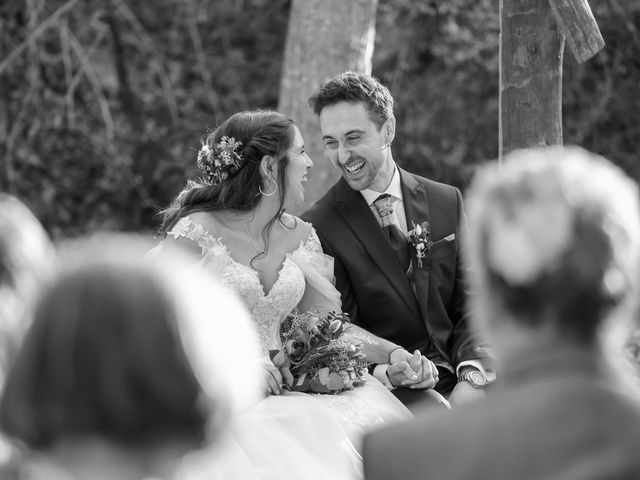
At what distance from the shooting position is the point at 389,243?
14.7 ft

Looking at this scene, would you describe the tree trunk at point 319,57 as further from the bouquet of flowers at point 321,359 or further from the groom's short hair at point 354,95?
the bouquet of flowers at point 321,359

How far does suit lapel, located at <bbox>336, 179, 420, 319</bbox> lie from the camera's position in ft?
14.6

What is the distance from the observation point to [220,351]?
1542 mm

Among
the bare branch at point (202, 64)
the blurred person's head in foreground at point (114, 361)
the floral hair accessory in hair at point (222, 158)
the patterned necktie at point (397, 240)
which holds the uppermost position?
the bare branch at point (202, 64)

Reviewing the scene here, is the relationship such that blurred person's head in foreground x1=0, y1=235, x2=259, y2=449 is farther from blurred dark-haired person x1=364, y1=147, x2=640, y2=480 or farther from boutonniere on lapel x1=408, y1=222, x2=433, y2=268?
boutonniere on lapel x1=408, y1=222, x2=433, y2=268

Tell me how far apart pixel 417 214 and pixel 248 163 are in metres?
0.81

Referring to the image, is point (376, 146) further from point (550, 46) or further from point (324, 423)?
point (324, 423)

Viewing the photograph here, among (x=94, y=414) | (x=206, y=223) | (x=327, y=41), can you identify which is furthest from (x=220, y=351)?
(x=327, y=41)

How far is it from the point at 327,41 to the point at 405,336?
2.30 metres

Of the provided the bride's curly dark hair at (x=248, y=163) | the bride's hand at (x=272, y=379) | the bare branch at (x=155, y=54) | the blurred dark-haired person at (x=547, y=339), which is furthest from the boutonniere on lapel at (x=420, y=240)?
the bare branch at (x=155, y=54)

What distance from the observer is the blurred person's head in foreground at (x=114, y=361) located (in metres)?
1.42

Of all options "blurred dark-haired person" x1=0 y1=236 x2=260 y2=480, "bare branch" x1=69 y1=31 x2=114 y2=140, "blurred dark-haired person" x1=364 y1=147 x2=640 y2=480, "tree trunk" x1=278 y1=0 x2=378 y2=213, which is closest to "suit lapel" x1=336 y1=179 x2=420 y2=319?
"tree trunk" x1=278 y1=0 x2=378 y2=213

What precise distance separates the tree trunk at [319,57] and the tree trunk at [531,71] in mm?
1816

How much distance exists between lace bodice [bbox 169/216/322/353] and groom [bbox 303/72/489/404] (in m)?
0.29
